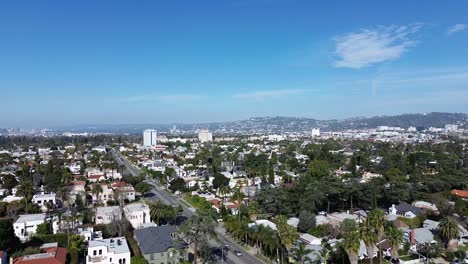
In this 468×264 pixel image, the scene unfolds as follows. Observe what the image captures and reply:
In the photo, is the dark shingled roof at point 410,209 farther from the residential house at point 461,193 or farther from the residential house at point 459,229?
the residential house at point 461,193

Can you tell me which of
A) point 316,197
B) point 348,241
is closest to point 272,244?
point 348,241

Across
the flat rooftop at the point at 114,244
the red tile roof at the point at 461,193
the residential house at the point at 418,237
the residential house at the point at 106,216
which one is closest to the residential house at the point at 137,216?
the residential house at the point at 106,216

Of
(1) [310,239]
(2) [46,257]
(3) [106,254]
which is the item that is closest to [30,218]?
(2) [46,257]

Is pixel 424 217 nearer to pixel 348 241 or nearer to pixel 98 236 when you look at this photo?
pixel 348 241

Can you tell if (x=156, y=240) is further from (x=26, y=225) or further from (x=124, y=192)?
(x=124, y=192)

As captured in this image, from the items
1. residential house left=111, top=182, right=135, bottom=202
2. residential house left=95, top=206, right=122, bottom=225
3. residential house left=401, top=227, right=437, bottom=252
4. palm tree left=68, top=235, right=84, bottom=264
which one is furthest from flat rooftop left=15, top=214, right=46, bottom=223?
residential house left=401, top=227, right=437, bottom=252

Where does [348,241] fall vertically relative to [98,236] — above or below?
above
